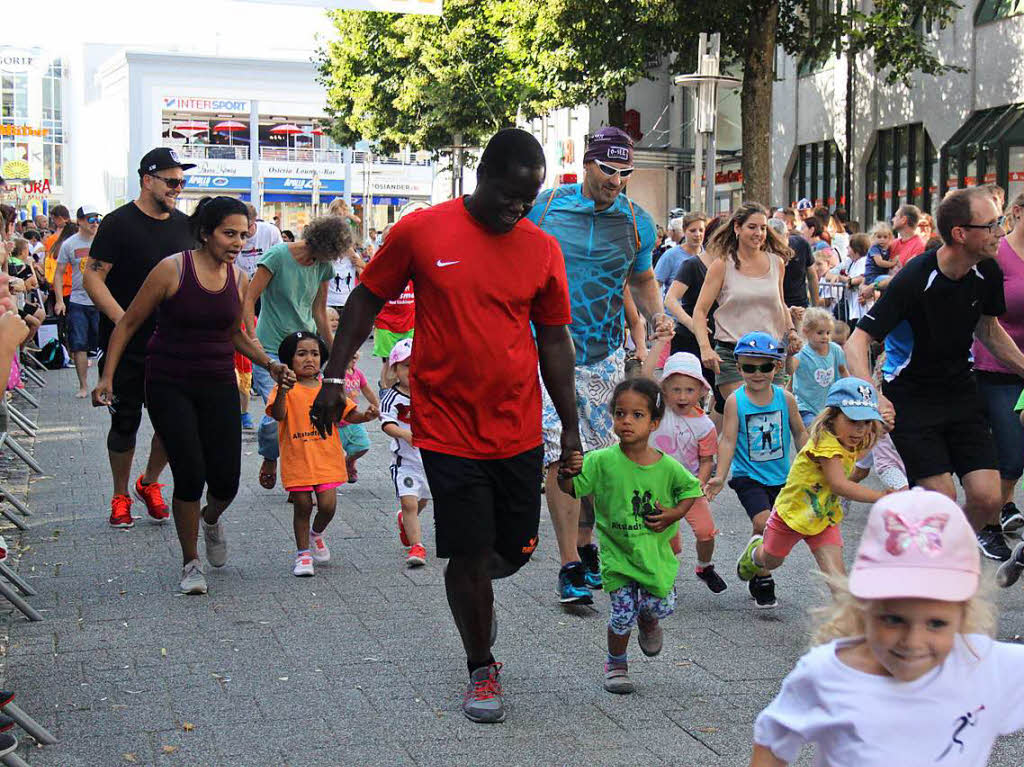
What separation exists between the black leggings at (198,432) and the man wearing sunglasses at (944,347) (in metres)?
3.06

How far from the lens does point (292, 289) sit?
10.3 metres

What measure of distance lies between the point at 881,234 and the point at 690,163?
29802mm

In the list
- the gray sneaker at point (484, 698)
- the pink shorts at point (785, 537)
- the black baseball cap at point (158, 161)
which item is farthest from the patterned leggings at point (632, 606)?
the black baseball cap at point (158, 161)

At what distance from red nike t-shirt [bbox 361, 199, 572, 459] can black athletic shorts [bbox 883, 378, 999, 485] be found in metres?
2.15

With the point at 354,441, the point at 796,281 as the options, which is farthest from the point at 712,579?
the point at 796,281

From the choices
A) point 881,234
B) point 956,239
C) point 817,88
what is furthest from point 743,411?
point 817,88

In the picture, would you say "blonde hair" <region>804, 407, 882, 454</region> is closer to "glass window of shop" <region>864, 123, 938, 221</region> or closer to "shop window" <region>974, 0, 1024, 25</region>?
"shop window" <region>974, 0, 1024, 25</region>

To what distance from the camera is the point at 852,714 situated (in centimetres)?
279

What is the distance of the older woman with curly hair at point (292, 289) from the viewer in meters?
10.0

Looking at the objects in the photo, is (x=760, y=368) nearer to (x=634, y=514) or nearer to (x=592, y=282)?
(x=592, y=282)

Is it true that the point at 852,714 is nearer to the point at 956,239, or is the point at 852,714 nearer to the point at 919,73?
the point at 956,239

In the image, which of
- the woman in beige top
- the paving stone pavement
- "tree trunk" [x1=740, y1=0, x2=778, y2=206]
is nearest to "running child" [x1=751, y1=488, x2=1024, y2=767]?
the paving stone pavement

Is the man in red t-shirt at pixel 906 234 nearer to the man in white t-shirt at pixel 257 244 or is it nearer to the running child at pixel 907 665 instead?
the man in white t-shirt at pixel 257 244

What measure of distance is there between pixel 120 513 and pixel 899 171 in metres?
24.3
